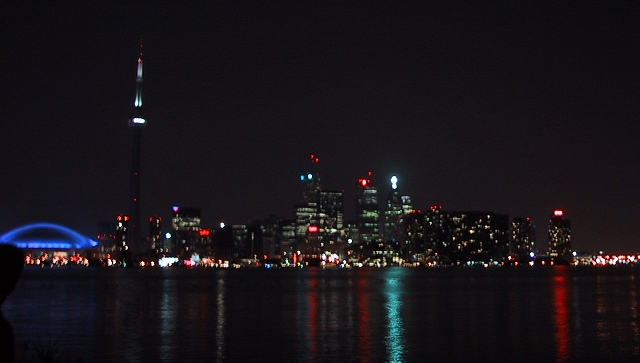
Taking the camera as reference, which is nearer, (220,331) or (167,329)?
(220,331)

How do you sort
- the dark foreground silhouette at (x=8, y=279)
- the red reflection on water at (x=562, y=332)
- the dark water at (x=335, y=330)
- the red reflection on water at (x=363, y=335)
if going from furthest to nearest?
the red reflection on water at (x=562, y=332) → the dark water at (x=335, y=330) → the red reflection on water at (x=363, y=335) → the dark foreground silhouette at (x=8, y=279)

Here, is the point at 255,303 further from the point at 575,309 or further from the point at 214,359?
the point at 214,359

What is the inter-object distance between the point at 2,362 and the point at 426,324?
40.0m

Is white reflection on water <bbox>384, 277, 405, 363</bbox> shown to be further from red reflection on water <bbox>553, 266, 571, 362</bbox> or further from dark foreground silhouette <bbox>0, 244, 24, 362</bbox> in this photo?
dark foreground silhouette <bbox>0, 244, 24, 362</bbox>

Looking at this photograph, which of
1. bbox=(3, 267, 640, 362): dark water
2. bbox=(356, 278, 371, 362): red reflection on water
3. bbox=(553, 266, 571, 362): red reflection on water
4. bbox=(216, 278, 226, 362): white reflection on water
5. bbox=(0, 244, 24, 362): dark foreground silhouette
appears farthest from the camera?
bbox=(553, 266, 571, 362): red reflection on water

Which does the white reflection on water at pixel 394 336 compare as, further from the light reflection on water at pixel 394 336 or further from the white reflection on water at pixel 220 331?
the white reflection on water at pixel 220 331

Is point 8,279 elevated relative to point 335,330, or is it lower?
elevated

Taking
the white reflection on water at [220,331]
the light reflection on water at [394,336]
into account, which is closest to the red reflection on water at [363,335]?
the light reflection on water at [394,336]

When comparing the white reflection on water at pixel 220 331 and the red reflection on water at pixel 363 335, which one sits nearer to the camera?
the red reflection on water at pixel 363 335

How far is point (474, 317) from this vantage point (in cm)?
5344

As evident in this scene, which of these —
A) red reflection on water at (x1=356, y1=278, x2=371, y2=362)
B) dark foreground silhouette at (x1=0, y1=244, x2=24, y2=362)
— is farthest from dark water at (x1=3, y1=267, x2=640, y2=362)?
dark foreground silhouette at (x1=0, y1=244, x2=24, y2=362)

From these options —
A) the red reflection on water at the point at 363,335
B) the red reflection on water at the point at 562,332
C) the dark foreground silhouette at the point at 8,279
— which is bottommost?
the red reflection on water at the point at 562,332

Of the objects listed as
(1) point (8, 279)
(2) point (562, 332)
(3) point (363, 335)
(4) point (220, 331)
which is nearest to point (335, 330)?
(3) point (363, 335)

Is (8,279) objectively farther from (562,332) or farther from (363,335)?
(562,332)
